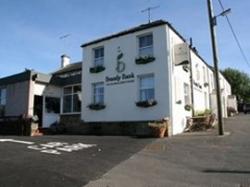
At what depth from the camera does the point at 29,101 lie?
20219 millimetres

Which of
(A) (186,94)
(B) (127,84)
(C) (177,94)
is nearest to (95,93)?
(B) (127,84)

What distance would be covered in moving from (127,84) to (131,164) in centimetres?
974

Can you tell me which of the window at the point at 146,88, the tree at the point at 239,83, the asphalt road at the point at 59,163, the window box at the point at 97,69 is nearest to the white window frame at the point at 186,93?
the window at the point at 146,88

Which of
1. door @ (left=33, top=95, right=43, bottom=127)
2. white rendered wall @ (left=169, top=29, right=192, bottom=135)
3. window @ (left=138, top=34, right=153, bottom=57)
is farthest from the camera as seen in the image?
door @ (left=33, top=95, right=43, bottom=127)

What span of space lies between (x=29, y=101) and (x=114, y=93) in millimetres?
5789

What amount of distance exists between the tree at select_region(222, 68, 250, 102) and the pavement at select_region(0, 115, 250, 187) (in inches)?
1773

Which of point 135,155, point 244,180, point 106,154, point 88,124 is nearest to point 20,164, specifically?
point 106,154

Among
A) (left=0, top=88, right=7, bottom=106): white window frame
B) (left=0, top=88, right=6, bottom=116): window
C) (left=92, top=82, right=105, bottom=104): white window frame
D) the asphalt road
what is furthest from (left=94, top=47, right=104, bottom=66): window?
the asphalt road

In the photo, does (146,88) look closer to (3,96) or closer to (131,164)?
(131,164)

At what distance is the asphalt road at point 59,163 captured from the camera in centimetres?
711

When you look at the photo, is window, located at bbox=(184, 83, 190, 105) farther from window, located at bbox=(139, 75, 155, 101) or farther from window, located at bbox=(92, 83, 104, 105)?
window, located at bbox=(92, 83, 104, 105)

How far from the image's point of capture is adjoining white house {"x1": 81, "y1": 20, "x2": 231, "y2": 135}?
17188mm

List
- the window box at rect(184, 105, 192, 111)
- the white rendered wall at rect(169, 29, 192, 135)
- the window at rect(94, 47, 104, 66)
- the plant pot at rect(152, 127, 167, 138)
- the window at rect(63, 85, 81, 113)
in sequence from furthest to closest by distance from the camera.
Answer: the window at rect(63, 85, 81, 113)
the window at rect(94, 47, 104, 66)
the window box at rect(184, 105, 192, 111)
the white rendered wall at rect(169, 29, 192, 135)
the plant pot at rect(152, 127, 167, 138)

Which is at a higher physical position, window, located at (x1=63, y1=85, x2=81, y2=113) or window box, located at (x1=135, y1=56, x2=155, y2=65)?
window box, located at (x1=135, y1=56, x2=155, y2=65)
